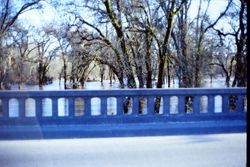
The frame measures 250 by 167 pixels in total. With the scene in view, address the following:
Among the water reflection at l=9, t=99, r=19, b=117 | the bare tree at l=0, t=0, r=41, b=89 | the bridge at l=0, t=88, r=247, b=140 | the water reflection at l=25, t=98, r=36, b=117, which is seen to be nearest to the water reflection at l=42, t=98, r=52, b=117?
the bridge at l=0, t=88, r=247, b=140

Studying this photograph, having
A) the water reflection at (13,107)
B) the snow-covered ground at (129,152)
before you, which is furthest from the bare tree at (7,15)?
the snow-covered ground at (129,152)

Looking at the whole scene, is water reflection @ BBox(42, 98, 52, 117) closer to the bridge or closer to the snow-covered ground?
the bridge

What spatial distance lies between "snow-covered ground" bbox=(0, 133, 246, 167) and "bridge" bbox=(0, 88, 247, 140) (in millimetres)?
262

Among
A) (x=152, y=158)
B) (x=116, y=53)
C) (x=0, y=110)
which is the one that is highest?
(x=116, y=53)

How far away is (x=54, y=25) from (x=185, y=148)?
18.5ft

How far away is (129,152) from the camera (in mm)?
3523

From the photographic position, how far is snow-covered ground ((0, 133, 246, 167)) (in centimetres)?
312

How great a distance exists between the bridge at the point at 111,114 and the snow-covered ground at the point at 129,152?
0.26 m

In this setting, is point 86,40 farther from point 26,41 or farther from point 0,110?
point 0,110

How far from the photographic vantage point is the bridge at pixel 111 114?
439 cm

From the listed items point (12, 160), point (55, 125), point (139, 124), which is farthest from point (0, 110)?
point (139, 124)

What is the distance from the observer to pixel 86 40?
372 inches

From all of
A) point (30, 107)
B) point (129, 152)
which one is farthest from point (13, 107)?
point (129, 152)

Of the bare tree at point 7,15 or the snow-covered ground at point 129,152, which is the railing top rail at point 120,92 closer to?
the snow-covered ground at point 129,152
